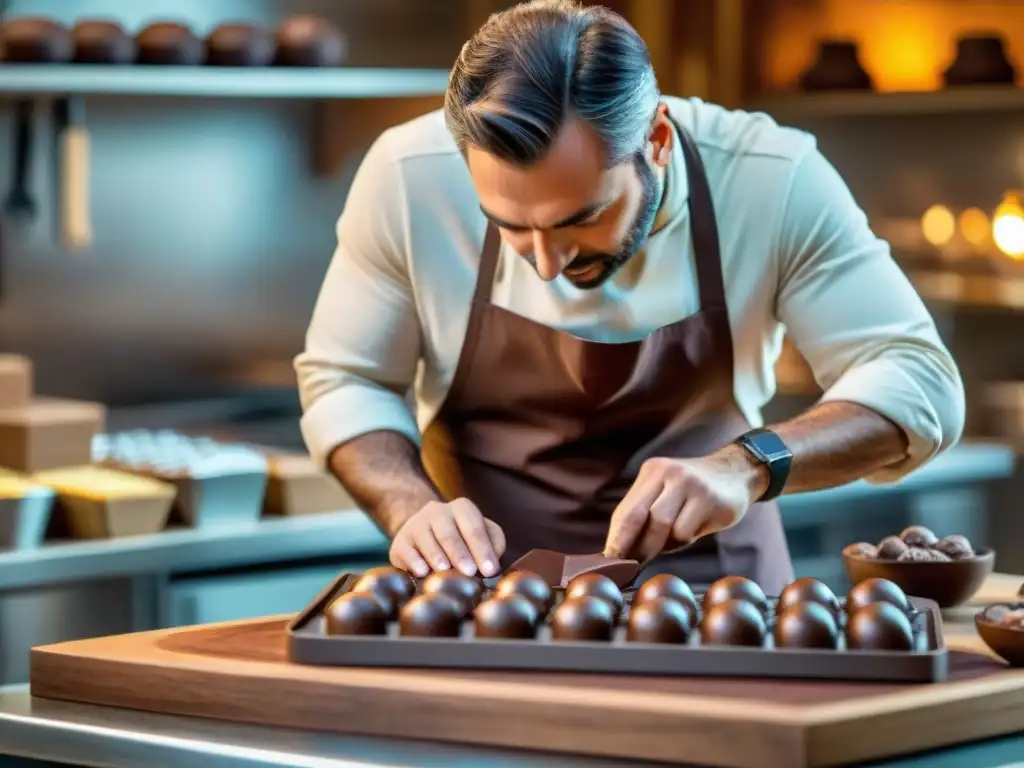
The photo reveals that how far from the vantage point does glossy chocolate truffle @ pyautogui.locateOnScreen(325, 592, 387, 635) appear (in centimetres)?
184

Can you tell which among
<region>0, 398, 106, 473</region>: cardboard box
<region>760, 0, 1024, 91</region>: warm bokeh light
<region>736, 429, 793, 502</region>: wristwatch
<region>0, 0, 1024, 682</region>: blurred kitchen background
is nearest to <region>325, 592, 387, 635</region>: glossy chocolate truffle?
<region>736, 429, 793, 502</region>: wristwatch

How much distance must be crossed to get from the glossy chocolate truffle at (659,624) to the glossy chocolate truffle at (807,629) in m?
0.10

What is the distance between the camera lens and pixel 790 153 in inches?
100

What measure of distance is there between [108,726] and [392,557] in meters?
0.46

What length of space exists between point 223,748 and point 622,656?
1.32 feet

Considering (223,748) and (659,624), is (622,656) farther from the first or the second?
(223,748)

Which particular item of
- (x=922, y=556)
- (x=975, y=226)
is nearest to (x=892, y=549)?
(x=922, y=556)

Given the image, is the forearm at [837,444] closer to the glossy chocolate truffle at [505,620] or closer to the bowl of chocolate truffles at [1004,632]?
the bowl of chocolate truffles at [1004,632]

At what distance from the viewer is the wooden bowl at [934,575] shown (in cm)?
211

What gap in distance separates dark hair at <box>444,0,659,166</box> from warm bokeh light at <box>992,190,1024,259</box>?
8.43 feet

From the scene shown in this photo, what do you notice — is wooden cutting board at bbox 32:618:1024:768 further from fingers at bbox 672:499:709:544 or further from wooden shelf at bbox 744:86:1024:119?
wooden shelf at bbox 744:86:1024:119

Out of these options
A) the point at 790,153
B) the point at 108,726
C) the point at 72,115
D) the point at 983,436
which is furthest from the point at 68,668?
the point at 983,436

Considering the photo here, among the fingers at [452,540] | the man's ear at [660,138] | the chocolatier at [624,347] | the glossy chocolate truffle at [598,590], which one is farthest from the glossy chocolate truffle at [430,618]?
the man's ear at [660,138]

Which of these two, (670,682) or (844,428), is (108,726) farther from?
(844,428)
